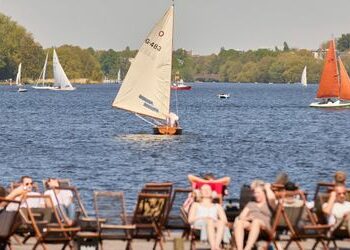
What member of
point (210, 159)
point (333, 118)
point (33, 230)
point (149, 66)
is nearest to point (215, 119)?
point (333, 118)

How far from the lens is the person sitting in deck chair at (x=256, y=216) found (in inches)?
785

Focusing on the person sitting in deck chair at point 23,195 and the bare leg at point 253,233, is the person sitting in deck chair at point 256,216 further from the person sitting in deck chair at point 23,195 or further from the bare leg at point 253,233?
the person sitting in deck chair at point 23,195

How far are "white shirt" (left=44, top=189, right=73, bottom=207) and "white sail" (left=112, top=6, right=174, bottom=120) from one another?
175 ft

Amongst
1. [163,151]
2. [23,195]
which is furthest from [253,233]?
[163,151]

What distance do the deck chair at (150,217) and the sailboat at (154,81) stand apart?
5516 cm

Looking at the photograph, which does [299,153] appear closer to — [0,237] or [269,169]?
[269,169]

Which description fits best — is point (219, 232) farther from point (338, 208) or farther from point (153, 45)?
point (153, 45)

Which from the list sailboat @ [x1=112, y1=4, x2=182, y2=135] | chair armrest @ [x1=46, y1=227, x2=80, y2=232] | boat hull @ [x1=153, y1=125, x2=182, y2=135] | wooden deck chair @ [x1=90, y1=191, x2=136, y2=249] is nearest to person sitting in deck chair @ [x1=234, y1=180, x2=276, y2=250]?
wooden deck chair @ [x1=90, y1=191, x2=136, y2=249]

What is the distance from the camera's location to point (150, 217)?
20.5 metres

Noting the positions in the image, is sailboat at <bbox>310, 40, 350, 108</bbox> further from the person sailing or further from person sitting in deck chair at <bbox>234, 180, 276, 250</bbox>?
person sitting in deck chair at <bbox>234, 180, 276, 250</bbox>

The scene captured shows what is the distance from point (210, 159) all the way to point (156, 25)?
13.5 meters

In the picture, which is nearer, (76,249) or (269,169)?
(76,249)

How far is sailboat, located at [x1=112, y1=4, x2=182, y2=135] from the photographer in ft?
250

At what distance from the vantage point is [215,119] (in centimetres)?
12175
